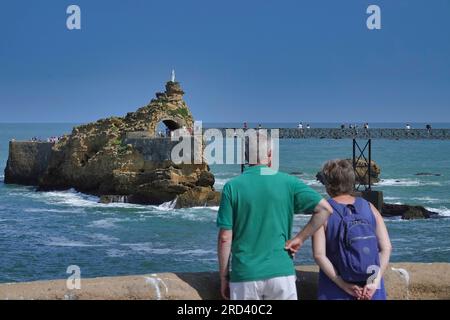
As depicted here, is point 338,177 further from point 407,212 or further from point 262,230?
point 407,212

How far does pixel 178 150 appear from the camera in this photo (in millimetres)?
43094

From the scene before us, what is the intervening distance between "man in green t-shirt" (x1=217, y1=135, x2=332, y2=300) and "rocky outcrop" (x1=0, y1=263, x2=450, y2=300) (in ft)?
1.68

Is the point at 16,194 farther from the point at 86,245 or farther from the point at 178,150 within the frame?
the point at 86,245

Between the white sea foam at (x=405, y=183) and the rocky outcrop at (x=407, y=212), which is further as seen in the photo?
the white sea foam at (x=405, y=183)

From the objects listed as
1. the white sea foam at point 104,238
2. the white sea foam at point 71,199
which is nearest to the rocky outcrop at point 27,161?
the white sea foam at point 71,199

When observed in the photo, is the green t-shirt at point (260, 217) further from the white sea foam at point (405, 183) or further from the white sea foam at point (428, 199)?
the white sea foam at point (405, 183)

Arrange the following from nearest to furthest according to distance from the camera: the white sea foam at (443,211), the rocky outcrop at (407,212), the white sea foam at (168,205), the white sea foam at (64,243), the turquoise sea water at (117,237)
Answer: the turquoise sea water at (117,237)
the white sea foam at (64,243)
the rocky outcrop at (407,212)
the white sea foam at (443,211)
the white sea foam at (168,205)

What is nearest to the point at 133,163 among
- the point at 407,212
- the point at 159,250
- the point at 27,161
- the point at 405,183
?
the point at 159,250

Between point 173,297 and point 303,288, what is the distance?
0.97 metres

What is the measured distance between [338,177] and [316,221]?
0.36m

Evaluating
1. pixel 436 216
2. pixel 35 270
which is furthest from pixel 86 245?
pixel 436 216

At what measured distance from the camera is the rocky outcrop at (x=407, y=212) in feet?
119

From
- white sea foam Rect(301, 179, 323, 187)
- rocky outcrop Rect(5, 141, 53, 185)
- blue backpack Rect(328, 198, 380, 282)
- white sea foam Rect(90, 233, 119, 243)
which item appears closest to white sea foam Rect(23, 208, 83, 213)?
white sea foam Rect(90, 233, 119, 243)

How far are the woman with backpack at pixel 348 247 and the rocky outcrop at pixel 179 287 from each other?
2.24 feet
